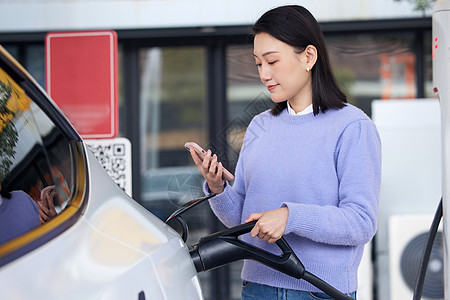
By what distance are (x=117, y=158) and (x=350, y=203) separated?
4.76 feet

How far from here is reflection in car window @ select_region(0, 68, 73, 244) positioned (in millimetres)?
1242

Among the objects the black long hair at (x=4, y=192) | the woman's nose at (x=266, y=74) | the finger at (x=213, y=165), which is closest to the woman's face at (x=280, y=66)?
the woman's nose at (x=266, y=74)

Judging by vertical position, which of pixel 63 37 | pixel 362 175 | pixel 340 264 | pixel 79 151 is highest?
pixel 63 37

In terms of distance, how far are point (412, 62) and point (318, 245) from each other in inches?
159

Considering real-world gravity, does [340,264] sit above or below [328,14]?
below

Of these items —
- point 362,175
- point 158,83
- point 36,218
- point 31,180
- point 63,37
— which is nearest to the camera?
point 36,218

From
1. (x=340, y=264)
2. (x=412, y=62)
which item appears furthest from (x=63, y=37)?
(x=412, y=62)

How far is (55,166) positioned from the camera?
132 cm

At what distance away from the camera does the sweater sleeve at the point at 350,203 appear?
1.65 meters

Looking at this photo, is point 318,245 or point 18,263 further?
point 318,245

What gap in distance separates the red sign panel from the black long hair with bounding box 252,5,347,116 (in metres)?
1.27

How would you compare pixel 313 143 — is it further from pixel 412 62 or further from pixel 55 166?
pixel 412 62

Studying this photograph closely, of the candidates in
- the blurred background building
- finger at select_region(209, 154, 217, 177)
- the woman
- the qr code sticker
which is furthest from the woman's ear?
the blurred background building

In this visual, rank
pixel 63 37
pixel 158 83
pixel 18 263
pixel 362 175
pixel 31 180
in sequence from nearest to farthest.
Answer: pixel 18 263 < pixel 31 180 < pixel 362 175 < pixel 63 37 < pixel 158 83
